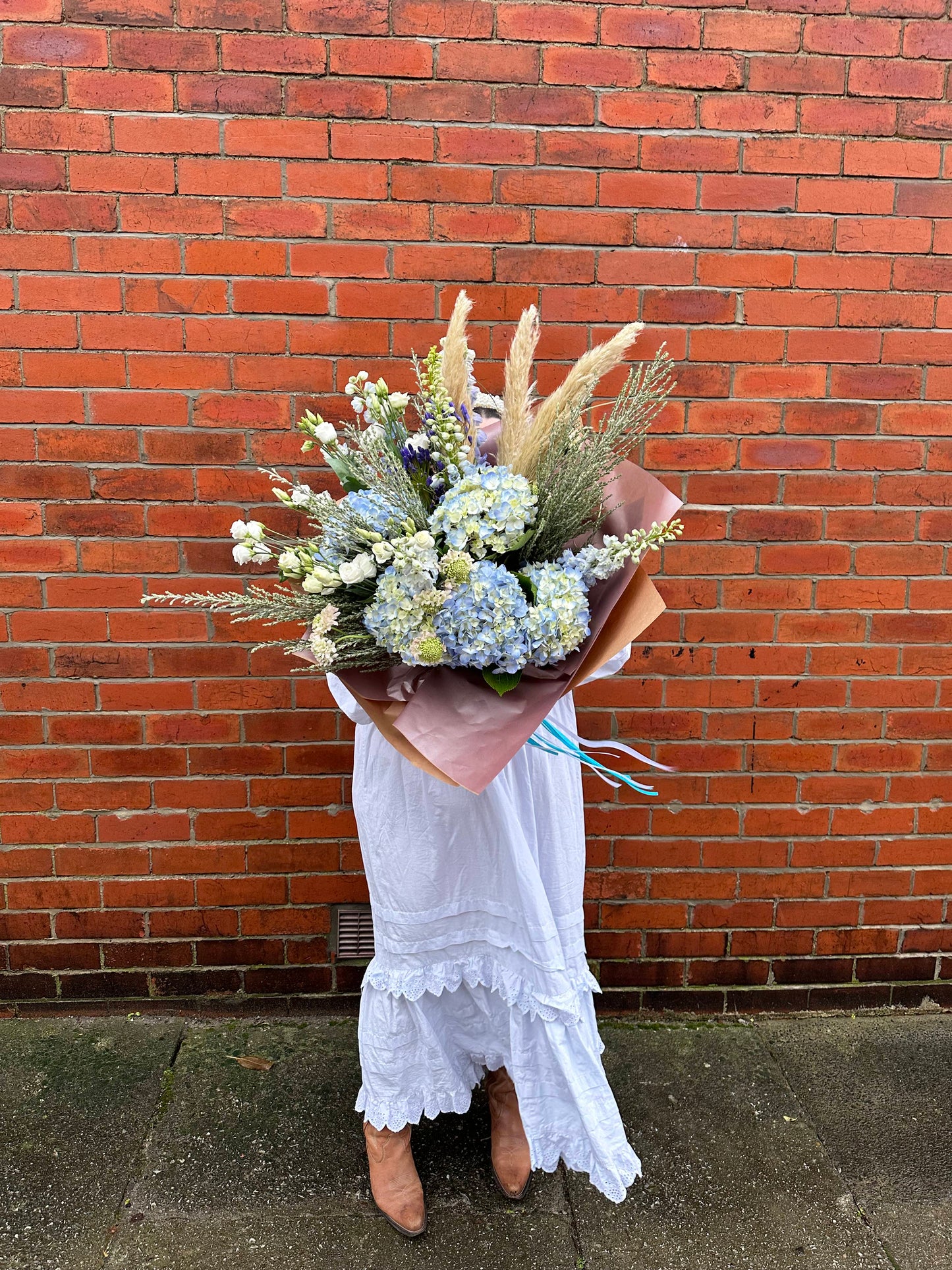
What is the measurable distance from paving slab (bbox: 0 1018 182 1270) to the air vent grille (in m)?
0.56

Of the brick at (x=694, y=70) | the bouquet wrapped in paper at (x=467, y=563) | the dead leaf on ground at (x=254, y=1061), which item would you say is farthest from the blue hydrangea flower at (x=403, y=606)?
the brick at (x=694, y=70)

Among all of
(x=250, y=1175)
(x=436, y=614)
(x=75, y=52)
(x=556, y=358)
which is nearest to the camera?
(x=436, y=614)

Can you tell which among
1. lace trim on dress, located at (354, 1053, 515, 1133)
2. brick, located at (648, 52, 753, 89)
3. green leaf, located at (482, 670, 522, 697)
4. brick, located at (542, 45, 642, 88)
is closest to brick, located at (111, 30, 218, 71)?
brick, located at (542, 45, 642, 88)

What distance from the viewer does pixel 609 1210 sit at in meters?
2.23

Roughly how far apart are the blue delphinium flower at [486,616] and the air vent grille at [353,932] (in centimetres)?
161

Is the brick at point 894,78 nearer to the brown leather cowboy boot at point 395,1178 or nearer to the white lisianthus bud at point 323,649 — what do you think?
the white lisianthus bud at point 323,649

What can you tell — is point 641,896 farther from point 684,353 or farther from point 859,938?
point 684,353

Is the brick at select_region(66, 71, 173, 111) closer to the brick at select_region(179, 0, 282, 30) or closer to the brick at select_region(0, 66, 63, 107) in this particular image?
the brick at select_region(0, 66, 63, 107)

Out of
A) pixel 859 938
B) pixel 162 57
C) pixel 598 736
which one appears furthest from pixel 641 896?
pixel 162 57

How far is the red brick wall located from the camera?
2.50m

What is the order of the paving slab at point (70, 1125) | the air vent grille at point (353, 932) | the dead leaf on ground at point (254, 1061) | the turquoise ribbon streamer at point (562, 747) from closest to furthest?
the turquoise ribbon streamer at point (562, 747)
the paving slab at point (70, 1125)
the dead leaf on ground at point (254, 1061)
the air vent grille at point (353, 932)

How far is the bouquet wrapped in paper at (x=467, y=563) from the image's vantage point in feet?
5.19

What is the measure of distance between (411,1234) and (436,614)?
1.53 meters

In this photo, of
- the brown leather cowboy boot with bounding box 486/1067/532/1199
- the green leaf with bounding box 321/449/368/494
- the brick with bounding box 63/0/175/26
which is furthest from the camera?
the brick with bounding box 63/0/175/26
